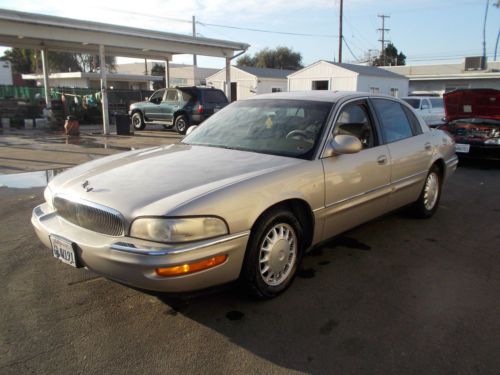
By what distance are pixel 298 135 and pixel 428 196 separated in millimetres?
2475

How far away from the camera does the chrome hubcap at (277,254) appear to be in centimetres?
325

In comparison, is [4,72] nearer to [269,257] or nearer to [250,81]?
[250,81]

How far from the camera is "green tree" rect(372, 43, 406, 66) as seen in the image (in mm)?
70375

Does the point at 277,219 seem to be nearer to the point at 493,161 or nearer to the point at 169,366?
the point at 169,366

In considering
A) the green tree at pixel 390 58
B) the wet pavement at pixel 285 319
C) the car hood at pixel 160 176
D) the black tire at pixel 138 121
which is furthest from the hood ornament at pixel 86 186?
the green tree at pixel 390 58

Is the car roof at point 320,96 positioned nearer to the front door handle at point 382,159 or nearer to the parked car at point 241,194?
the parked car at point 241,194

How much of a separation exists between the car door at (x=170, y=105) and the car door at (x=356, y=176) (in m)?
12.7

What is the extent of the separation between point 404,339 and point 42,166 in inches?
333

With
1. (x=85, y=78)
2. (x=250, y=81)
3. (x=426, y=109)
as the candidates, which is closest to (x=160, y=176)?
(x=426, y=109)

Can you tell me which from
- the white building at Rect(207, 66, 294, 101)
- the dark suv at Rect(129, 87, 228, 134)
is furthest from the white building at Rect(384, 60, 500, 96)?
the dark suv at Rect(129, 87, 228, 134)

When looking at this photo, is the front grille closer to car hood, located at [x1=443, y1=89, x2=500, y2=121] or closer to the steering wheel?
the steering wheel

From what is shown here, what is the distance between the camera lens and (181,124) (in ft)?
53.1

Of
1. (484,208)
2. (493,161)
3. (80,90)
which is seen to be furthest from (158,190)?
(80,90)

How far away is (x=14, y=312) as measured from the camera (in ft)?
10.3
